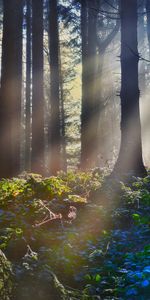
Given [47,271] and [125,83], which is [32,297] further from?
[125,83]

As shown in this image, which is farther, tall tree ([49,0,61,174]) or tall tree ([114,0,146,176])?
tall tree ([49,0,61,174])

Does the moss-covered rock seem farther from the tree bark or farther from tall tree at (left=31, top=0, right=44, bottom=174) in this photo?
the tree bark

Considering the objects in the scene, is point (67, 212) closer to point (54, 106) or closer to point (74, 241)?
point (74, 241)

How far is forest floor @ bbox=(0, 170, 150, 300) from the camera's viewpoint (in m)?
4.07

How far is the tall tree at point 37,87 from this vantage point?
1251 centimetres

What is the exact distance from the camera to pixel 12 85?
32.6ft

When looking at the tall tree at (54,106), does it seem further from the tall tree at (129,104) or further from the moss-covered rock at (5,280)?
the moss-covered rock at (5,280)

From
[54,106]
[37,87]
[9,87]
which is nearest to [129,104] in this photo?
[9,87]

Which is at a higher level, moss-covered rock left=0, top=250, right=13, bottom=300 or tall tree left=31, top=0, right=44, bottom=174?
tall tree left=31, top=0, right=44, bottom=174

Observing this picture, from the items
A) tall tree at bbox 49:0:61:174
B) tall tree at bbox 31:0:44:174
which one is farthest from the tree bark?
tall tree at bbox 31:0:44:174

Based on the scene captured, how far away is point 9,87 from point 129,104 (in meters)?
3.30

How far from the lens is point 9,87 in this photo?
389 inches

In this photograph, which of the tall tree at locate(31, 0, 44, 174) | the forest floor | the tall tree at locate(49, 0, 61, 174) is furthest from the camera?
the tall tree at locate(49, 0, 61, 174)

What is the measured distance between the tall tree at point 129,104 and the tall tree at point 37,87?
3.14 m
